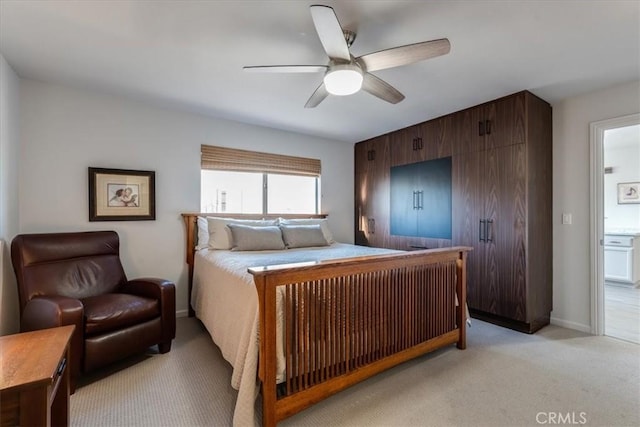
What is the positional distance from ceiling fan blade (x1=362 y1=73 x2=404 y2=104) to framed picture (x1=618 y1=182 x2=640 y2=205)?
545 centimetres

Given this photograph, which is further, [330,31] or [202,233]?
[202,233]

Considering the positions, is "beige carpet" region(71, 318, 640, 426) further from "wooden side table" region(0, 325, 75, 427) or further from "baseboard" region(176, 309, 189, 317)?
"baseboard" region(176, 309, 189, 317)

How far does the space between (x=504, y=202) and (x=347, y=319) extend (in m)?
2.25

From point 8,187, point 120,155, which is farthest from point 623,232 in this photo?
point 8,187

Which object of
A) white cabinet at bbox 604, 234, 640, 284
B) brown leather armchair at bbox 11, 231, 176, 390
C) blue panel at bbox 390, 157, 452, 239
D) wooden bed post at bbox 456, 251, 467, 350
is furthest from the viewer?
white cabinet at bbox 604, 234, 640, 284

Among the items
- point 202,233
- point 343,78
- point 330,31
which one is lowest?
point 202,233

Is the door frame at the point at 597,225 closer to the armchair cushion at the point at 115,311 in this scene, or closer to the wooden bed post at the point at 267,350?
the wooden bed post at the point at 267,350

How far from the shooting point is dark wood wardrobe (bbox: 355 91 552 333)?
9.49ft

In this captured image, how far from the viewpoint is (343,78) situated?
1861mm

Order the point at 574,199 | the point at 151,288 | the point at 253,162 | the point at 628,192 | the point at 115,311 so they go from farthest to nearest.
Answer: the point at 628,192, the point at 253,162, the point at 574,199, the point at 151,288, the point at 115,311

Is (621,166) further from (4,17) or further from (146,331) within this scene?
(4,17)

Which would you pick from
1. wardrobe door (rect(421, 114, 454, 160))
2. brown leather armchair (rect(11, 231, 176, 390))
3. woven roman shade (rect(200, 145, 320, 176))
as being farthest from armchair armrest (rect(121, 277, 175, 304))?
wardrobe door (rect(421, 114, 454, 160))

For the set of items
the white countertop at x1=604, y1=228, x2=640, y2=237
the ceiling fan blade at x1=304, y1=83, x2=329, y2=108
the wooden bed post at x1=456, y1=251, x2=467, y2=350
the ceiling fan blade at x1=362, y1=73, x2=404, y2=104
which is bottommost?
the wooden bed post at x1=456, y1=251, x2=467, y2=350

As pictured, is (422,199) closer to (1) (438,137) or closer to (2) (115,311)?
(1) (438,137)
